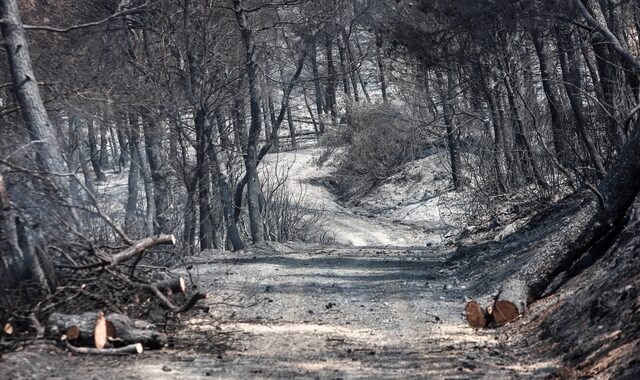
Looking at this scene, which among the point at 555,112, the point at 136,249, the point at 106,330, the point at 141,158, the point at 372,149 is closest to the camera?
the point at 106,330

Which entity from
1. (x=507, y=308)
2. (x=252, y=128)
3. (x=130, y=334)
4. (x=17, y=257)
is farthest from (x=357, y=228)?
(x=130, y=334)

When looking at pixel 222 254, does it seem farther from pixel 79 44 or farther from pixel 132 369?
pixel 132 369

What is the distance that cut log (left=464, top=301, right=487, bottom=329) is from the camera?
11586mm

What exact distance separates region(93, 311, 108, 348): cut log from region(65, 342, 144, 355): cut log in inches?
4.0

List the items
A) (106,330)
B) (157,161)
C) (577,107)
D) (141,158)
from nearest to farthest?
(106,330)
(577,107)
(157,161)
(141,158)

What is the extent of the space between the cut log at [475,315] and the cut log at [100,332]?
430cm

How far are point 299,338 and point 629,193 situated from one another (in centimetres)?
445

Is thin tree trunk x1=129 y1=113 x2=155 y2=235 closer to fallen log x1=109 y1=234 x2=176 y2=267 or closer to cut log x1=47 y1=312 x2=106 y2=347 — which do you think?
fallen log x1=109 y1=234 x2=176 y2=267

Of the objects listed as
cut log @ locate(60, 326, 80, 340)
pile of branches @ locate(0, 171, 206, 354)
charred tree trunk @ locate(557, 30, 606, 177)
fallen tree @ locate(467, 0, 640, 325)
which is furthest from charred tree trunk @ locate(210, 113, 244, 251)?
cut log @ locate(60, 326, 80, 340)

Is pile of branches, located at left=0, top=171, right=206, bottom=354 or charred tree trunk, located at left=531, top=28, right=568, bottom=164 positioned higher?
charred tree trunk, located at left=531, top=28, right=568, bottom=164

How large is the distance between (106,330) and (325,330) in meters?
2.92

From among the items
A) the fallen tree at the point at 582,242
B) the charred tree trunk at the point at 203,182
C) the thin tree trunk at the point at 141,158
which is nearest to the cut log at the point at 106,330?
the fallen tree at the point at 582,242

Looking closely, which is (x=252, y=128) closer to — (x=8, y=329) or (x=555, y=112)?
(x=555, y=112)

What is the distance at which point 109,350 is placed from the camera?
959 centimetres
